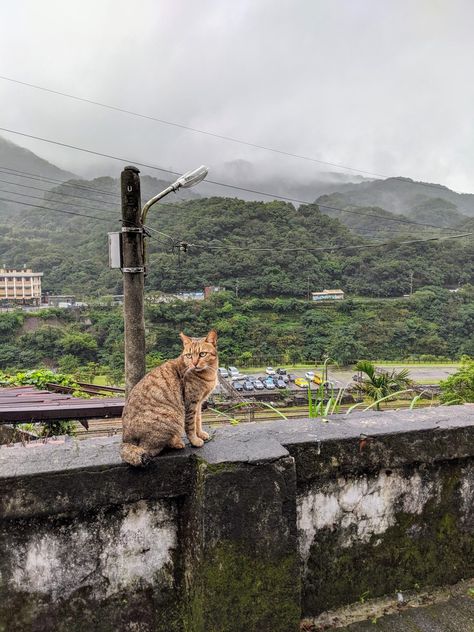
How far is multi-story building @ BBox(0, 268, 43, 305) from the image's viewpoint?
4997cm

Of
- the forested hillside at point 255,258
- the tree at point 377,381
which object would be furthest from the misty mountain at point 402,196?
the tree at point 377,381

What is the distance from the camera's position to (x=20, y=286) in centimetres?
5075

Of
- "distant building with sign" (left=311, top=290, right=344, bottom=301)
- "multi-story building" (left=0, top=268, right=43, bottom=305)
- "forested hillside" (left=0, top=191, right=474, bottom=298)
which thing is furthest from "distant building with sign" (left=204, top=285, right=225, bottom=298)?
"multi-story building" (left=0, top=268, right=43, bottom=305)

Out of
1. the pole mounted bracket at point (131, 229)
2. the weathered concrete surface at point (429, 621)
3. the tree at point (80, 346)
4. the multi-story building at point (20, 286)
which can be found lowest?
the tree at point (80, 346)

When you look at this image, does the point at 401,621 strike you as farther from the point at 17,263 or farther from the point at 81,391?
the point at 17,263

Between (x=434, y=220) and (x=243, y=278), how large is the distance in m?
67.2

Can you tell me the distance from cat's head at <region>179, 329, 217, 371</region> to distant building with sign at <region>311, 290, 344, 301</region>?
49705 mm

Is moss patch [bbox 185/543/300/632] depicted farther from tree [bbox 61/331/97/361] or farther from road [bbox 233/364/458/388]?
tree [bbox 61/331/97/361]

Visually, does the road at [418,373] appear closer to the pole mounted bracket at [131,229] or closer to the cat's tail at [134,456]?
the pole mounted bracket at [131,229]

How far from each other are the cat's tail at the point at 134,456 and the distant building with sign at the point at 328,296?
165 ft

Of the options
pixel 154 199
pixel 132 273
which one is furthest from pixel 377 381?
pixel 154 199

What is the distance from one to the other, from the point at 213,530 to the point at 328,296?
51.5 meters

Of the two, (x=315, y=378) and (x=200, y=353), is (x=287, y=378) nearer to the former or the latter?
(x=315, y=378)

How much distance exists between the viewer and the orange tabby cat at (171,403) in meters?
1.28
